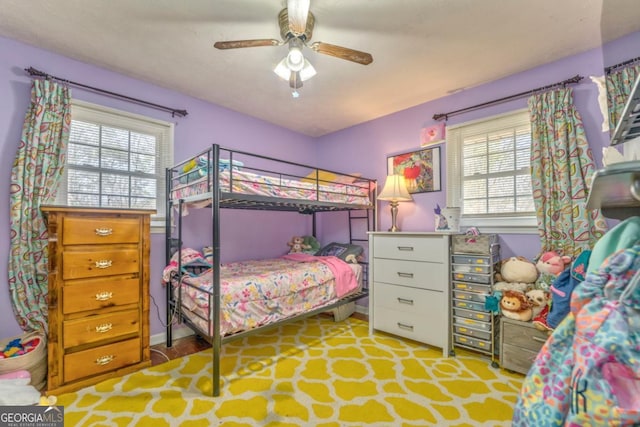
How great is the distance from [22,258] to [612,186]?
3.24 m

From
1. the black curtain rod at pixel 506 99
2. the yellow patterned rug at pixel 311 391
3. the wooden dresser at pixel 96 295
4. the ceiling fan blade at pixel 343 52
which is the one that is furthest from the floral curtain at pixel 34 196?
the black curtain rod at pixel 506 99

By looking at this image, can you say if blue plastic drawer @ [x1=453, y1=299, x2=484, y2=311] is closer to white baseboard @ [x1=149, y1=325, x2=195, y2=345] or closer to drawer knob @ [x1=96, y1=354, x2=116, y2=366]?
white baseboard @ [x1=149, y1=325, x2=195, y2=345]

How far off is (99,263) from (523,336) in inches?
125

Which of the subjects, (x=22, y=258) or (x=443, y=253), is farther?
(x=443, y=253)

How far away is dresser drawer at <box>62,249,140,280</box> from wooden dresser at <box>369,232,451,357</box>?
2178 mm

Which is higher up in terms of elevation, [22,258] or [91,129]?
[91,129]

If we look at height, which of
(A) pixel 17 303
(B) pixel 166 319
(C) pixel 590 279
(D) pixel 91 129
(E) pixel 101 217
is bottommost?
(B) pixel 166 319

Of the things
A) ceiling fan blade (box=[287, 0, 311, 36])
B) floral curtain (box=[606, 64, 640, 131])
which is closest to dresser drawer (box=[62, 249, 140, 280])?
ceiling fan blade (box=[287, 0, 311, 36])

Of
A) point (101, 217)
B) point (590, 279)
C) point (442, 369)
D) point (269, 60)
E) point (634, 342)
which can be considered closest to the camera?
point (634, 342)

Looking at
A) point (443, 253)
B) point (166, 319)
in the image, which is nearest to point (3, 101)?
point (166, 319)

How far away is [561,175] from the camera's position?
2260 millimetres

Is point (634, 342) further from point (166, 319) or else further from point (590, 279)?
point (166, 319)

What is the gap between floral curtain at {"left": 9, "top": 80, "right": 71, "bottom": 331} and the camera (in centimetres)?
208

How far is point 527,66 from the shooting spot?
2514 mm
